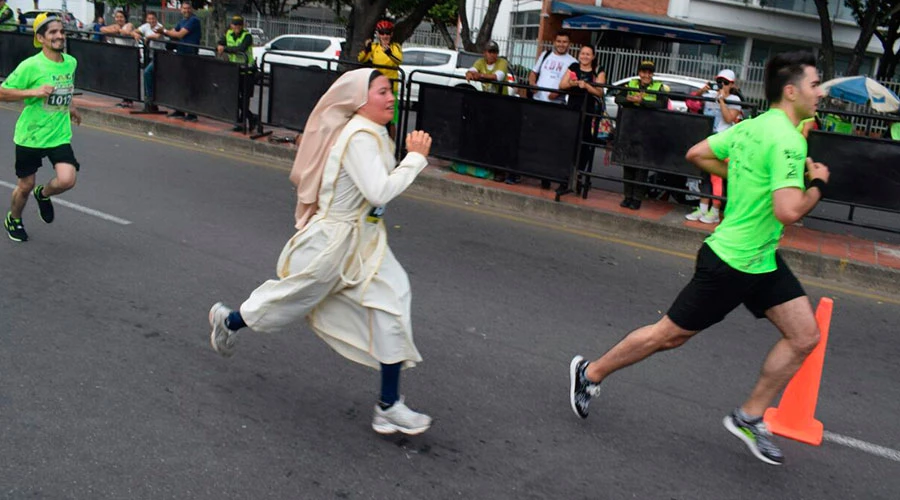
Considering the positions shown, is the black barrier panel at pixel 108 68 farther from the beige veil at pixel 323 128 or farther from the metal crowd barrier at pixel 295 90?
the beige veil at pixel 323 128

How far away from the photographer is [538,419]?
14.6 ft

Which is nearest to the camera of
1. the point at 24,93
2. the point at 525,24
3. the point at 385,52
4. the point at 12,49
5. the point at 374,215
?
the point at 374,215

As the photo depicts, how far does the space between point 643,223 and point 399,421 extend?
5475 mm

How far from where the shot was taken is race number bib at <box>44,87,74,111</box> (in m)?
6.88

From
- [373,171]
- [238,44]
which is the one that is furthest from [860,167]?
[238,44]

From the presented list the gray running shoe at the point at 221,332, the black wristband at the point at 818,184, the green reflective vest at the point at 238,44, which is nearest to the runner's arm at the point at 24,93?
the gray running shoe at the point at 221,332

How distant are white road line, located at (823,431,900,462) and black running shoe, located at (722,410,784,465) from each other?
463 millimetres

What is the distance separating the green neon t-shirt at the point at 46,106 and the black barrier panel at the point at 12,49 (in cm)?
1060

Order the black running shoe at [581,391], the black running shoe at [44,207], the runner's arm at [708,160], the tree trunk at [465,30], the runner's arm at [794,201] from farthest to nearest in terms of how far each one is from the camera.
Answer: the tree trunk at [465,30]
the black running shoe at [44,207]
the black running shoe at [581,391]
the runner's arm at [708,160]
the runner's arm at [794,201]

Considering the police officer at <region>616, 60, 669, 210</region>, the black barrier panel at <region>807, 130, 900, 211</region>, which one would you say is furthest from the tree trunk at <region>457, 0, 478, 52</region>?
the black barrier panel at <region>807, 130, 900, 211</region>

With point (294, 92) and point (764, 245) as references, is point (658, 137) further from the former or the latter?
point (764, 245)

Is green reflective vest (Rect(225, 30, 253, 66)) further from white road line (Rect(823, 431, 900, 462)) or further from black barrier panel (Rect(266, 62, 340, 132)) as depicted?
white road line (Rect(823, 431, 900, 462))

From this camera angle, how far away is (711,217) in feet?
30.0

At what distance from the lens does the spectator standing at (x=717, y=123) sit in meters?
9.00
